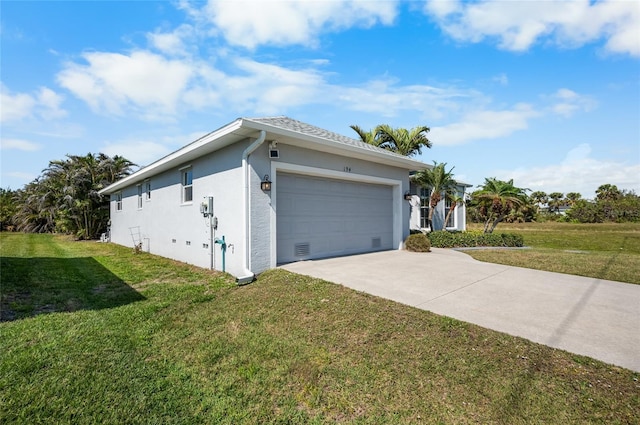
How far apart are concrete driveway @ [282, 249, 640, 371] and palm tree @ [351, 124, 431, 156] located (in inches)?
427

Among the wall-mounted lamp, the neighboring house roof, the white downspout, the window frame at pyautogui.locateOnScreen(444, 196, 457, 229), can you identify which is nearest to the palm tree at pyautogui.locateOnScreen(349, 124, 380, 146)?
the window frame at pyautogui.locateOnScreen(444, 196, 457, 229)

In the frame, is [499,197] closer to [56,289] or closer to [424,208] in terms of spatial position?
[424,208]

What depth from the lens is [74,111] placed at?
32.8 ft

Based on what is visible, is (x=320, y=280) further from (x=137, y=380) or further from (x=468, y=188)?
(x=468, y=188)

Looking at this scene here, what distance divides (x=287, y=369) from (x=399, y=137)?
52.6 feet

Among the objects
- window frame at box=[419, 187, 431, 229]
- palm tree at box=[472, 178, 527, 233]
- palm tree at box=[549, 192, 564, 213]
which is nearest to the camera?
palm tree at box=[472, 178, 527, 233]

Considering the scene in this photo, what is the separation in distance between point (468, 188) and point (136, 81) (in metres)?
17.1

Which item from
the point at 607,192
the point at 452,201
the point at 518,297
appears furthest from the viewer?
the point at 607,192

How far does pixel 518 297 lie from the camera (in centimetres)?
472

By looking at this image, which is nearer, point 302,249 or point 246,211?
point 246,211

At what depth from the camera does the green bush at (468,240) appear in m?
11.7

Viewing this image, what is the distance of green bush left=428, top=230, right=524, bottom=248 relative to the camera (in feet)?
38.3

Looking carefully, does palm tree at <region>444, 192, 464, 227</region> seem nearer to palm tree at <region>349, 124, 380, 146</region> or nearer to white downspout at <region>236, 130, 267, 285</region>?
palm tree at <region>349, 124, 380, 146</region>

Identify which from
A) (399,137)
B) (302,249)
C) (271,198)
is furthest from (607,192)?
(271,198)
